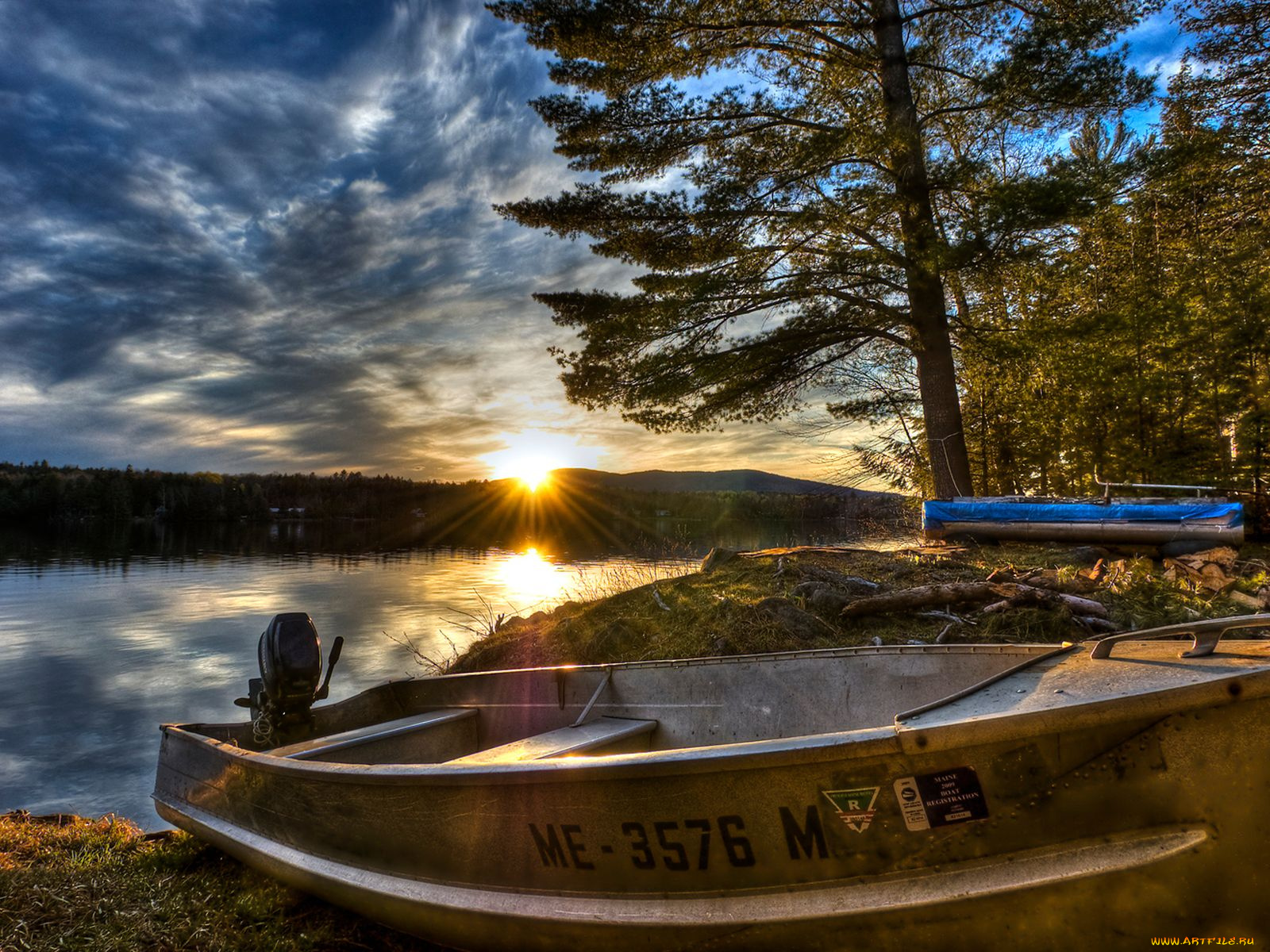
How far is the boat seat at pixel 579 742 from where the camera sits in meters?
3.75

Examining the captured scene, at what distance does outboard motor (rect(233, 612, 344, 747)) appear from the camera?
468cm

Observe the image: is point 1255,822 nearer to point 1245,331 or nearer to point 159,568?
point 1245,331

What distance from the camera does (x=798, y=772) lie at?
2.17 meters

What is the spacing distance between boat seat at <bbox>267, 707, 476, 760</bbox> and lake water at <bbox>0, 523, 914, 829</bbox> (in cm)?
360

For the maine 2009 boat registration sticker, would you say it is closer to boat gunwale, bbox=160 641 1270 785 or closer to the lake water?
boat gunwale, bbox=160 641 1270 785

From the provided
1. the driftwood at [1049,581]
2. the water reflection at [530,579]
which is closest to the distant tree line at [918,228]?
the driftwood at [1049,581]

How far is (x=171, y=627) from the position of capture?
57.1 feet

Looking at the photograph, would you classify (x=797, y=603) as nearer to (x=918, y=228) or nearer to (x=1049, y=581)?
(x=1049, y=581)

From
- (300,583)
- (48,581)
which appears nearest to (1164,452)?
(300,583)

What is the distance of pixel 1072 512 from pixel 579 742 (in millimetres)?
8552

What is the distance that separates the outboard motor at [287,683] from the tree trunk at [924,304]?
10.3 meters

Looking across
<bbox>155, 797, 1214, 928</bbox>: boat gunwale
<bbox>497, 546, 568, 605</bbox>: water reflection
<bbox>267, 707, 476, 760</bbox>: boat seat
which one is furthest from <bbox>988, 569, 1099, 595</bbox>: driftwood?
<bbox>497, 546, 568, 605</bbox>: water reflection

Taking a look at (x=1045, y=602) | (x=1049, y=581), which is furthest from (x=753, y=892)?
(x=1049, y=581)

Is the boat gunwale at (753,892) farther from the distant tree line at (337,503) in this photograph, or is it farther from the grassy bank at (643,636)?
the distant tree line at (337,503)
